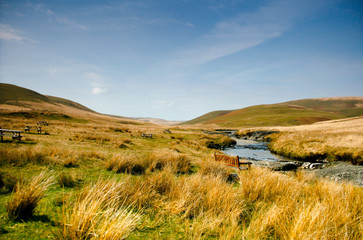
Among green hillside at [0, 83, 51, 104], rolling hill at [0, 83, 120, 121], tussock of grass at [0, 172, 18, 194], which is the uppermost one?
green hillside at [0, 83, 51, 104]

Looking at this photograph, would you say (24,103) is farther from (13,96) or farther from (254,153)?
(254,153)

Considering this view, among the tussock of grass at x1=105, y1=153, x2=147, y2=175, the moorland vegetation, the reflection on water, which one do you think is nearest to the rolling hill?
the reflection on water

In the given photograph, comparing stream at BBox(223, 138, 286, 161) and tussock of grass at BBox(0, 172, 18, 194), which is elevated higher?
tussock of grass at BBox(0, 172, 18, 194)

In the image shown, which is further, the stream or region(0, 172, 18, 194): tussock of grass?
the stream

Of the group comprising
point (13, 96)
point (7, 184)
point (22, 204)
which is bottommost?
point (7, 184)

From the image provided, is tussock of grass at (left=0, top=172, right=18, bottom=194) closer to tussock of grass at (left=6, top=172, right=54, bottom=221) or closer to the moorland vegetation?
the moorland vegetation

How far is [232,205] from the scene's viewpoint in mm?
4301

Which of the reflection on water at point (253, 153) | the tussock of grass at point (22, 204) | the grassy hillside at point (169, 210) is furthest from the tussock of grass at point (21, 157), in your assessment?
the reflection on water at point (253, 153)

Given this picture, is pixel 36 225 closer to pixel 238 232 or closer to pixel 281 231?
pixel 238 232

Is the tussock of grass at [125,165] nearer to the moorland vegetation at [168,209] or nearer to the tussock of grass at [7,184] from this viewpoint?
the moorland vegetation at [168,209]

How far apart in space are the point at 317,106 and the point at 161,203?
223 meters

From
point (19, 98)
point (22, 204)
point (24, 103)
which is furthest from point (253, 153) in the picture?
point (19, 98)

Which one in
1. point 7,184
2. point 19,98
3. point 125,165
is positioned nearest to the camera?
point 7,184

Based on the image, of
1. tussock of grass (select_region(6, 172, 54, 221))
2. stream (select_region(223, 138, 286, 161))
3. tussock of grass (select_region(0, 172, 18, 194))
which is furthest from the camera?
stream (select_region(223, 138, 286, 161))
